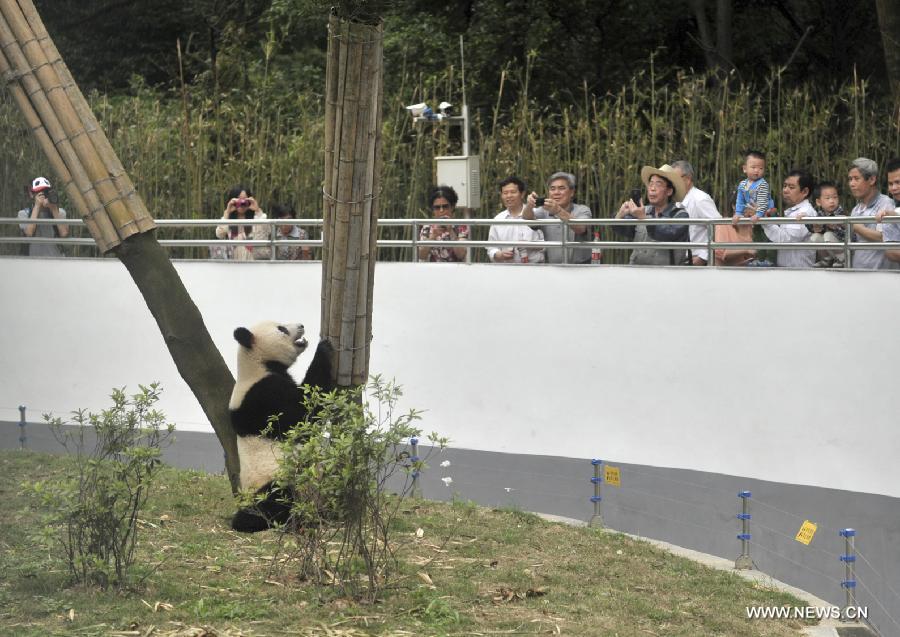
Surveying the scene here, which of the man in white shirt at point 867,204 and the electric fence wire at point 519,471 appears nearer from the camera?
the man in white shirt at point 867,204

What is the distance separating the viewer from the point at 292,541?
5277 mm

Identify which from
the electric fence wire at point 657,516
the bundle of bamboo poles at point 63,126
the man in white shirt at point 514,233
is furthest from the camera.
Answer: the man in white shirt at point 514,233

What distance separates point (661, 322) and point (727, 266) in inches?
20.7

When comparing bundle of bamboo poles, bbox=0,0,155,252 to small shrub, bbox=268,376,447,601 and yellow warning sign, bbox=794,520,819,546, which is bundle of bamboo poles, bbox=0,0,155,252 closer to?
small shrub, bbox=268,376,447,601

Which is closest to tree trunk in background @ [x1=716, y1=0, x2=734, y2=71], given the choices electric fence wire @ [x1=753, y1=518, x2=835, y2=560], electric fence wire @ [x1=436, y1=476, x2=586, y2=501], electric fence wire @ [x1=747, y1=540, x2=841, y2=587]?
electric fence wire @ [x1=436, y1=476, x2=586, y2=501]

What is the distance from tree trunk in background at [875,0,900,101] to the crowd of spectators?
4043 millimetres

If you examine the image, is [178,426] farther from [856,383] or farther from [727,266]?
[856,383]

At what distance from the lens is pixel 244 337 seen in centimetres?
549

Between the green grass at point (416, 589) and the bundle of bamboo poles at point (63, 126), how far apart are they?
4.74 ft

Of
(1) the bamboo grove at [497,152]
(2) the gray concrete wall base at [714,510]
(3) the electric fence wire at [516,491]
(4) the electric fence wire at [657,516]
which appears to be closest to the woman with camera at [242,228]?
(1) the bamboo grove at [497,152]

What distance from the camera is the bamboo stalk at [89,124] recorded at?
5609 millimetres

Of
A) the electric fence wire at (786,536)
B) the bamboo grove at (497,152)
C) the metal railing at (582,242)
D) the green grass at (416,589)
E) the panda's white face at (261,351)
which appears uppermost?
the bamboo grove at (497,152)

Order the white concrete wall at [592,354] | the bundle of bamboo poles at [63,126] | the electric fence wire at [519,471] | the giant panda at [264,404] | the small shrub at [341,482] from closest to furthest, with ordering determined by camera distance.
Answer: the small shrub at [341,482] → the giant panda at [264,404] → the bundle of bamboo poles at [63,126] → the white concrete wall at [592,354] → the electric fence wire at [519,471]

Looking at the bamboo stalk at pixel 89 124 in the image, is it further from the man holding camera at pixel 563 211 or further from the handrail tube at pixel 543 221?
the man holding camera at pixel 563 211
